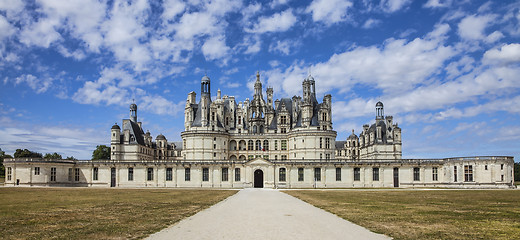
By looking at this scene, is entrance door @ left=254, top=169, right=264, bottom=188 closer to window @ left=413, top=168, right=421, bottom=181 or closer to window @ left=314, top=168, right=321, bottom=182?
window @ left=314, top=168, right=321, bottom=182

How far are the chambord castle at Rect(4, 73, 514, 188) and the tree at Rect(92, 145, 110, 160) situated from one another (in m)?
22.5

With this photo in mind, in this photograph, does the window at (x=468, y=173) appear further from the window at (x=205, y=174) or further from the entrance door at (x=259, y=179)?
the window at (x=205, y=174)

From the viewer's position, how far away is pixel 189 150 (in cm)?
7975

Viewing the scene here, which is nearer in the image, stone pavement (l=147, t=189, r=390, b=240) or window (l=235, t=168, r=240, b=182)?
stone pavement (l=147, t=189, r=390, b=240)

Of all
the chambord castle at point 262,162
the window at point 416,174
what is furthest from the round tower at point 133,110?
the window at point 416,174

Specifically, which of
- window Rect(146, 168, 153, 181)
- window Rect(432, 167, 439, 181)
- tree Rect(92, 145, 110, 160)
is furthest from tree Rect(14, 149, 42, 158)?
window Rect(432, 167, 439, 181)

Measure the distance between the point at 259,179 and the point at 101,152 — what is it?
56.0 metres

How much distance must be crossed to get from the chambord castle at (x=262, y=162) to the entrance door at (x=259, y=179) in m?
0.18

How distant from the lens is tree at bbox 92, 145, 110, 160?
4254 inches

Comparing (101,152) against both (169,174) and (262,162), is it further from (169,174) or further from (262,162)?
(262,162)

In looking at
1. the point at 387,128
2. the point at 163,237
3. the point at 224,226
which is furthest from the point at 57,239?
the point at 387,128

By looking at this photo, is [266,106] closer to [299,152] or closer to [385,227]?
[299,152]

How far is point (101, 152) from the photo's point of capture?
4284 inches

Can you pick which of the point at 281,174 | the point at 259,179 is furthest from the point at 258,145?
the point at 281,174
